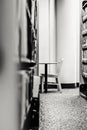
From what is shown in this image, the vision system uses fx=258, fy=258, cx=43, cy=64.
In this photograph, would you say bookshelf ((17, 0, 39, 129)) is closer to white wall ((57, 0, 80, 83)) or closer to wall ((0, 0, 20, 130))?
wall ((0, 0, 20, 130))

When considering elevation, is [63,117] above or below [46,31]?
below

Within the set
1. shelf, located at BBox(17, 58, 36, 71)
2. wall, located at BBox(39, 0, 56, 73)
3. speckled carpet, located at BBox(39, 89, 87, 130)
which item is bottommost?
speckled carpet, located at BBox(39, 89, 87, 130)

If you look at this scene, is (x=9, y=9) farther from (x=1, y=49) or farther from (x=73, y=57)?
(x=73, y=57)

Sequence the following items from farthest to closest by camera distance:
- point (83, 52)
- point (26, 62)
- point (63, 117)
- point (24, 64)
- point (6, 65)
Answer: point (83, 52) < point (63, 117) < point (26, 62) < point (24, 64) < point (6, 65)

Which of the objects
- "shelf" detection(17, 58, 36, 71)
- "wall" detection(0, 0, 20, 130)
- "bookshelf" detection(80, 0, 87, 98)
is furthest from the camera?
"bookshelf" detection(80, 0, 87, 98)

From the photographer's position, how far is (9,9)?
2.27ft

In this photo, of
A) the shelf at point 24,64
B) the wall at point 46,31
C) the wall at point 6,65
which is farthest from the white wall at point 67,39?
the wall at point 6,65

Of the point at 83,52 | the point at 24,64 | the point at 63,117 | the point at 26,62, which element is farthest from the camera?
the point at 83,52

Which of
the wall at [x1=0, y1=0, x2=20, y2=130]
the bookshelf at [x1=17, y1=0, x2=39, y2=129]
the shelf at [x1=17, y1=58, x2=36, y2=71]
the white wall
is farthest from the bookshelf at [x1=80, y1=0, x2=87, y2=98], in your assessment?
the wall at [x1=0, y1=0, x2=20, y2=130]

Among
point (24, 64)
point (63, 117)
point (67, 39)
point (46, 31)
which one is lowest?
point (63, 117)

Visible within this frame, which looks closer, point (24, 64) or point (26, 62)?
point (24, 64)

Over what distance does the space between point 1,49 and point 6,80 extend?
0.37 ft

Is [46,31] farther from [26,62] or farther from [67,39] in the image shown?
[26,62]

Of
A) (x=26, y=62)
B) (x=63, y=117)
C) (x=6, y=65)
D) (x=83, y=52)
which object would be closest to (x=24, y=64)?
(x=26, y=62)
